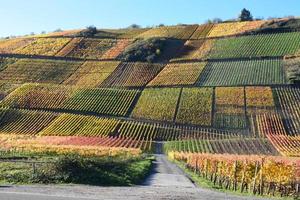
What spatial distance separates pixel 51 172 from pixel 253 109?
188 ft

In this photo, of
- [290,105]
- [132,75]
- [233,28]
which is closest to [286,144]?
[290,105]

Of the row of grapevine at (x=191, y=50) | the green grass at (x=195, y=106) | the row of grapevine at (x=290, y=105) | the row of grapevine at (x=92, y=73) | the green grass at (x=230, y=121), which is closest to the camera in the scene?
the row of grapevine at (x=290, y=105)

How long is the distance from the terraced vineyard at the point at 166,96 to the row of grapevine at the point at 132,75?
0.66 ft

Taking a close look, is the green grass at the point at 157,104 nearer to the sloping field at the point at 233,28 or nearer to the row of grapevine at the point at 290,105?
the row of grapevine at the point at 290,105

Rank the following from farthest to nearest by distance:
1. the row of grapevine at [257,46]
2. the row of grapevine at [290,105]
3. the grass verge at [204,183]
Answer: the row of grapevine at [257,46] → the row of grapevine at [290,105] → the grass verge at [204,183]

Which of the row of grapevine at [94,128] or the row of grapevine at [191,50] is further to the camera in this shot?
the row of grapevine at [191,50]

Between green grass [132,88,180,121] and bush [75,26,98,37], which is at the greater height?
bush [75,26,98,37]

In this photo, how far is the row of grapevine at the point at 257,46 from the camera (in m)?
108

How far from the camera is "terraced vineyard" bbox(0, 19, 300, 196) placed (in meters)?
61.4

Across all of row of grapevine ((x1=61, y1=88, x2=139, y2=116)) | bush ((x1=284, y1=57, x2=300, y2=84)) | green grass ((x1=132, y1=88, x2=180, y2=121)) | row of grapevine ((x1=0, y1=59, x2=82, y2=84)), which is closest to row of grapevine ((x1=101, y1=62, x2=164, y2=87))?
row of grapevine ((x1=61, y1=88, x2=139, y2=116))

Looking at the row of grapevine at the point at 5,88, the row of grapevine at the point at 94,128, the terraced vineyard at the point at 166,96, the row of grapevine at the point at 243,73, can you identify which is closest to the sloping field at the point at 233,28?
the terraced vineyard at the point at 166,96

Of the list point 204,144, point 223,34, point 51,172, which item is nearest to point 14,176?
point 51,172

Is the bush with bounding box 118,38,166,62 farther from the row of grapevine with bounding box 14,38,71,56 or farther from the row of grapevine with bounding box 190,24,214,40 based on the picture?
the row of grapevine with bounding box 14,38,71,56

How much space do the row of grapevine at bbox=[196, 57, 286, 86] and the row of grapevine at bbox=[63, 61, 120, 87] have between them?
19.2 meters
